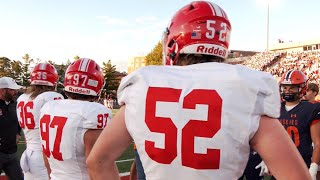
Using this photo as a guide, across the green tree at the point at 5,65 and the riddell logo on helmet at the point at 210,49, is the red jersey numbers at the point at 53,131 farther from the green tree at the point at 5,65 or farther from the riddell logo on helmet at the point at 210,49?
the green tree at the point at 5,65

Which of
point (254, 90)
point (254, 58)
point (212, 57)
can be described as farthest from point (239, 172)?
point (254, 58)

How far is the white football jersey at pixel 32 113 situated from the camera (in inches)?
178

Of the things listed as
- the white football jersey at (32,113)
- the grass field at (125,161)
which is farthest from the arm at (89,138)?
the grass field at (125,161)

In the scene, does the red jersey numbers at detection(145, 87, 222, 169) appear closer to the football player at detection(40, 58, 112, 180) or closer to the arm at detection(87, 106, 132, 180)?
the arm at detection(87, 106, 132, 180)

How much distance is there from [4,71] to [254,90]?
164 ft

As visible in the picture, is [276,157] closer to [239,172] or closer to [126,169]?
[239,172]

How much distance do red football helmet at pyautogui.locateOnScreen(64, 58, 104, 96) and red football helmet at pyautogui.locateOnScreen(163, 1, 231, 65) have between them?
5.24 ft

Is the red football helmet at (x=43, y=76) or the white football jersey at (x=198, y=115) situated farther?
the red football helmet at (x=43, y=76)

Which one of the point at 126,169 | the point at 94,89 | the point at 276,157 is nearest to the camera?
the point at 276,157

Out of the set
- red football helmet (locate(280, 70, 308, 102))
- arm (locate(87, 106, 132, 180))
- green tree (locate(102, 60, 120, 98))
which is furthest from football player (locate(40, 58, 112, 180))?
green tree (locate(102, 60, 120, 98))

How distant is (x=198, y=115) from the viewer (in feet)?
4.78

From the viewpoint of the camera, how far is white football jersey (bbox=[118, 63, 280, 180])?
1.41 meters

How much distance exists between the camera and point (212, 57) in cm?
165

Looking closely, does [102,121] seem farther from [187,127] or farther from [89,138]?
[187,127]
